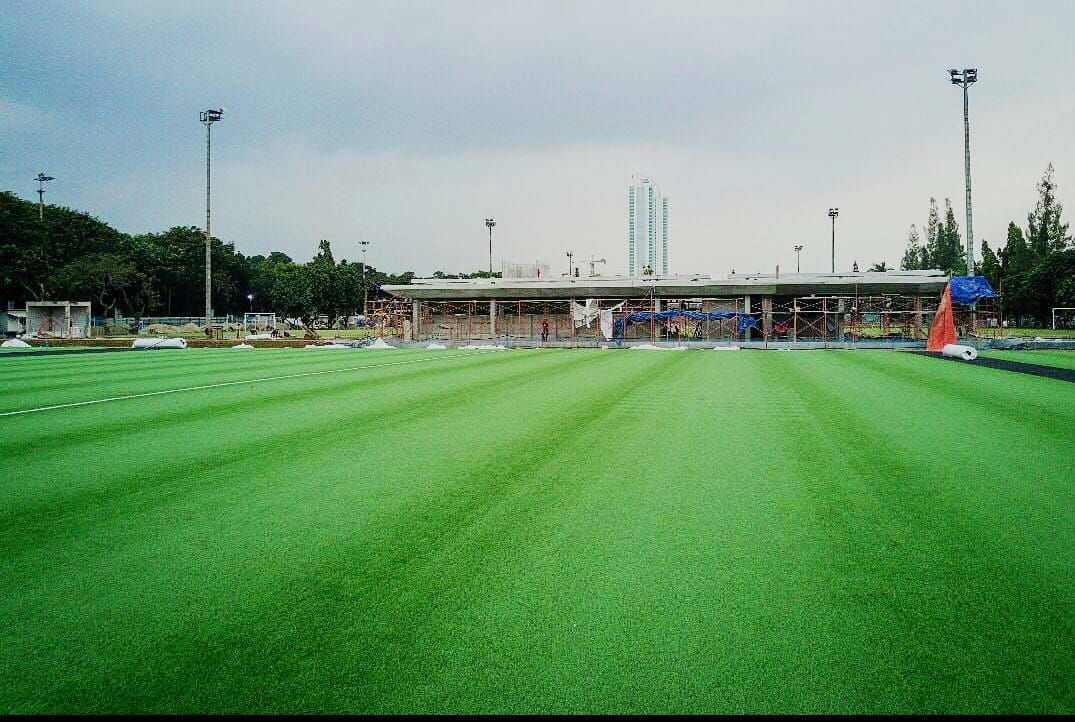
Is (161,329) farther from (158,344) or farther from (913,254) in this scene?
(913,254)

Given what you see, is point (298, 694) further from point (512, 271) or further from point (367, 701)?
point (512, 271)

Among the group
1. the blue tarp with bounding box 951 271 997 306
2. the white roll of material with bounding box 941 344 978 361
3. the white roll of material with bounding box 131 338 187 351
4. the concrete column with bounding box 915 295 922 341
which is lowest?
the white roll of material with bounding box 941 344 978 361

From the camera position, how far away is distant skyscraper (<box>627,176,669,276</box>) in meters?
100

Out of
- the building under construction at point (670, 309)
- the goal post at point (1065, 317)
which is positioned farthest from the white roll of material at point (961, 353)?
the goal post at point (1065, 317)

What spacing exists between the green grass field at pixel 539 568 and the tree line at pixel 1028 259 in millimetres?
64981

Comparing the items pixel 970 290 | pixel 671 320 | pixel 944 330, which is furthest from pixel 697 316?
pixel 944 330

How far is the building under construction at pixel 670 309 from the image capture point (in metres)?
34.7

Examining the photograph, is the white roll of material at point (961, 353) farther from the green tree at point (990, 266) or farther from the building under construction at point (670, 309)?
the green tree at point (990, 266)

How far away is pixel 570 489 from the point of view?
15.0 feet

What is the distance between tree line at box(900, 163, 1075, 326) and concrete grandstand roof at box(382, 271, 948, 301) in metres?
30.9

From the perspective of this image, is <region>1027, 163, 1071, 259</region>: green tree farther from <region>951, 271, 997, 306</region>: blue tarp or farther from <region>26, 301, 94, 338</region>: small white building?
<region>26, 301, 94, 338</region>: small white building

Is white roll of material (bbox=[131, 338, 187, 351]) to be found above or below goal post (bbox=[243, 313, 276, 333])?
below

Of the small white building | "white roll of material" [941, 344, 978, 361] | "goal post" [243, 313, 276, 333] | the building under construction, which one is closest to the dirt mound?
"goal post" [243, 313, 276, 333]

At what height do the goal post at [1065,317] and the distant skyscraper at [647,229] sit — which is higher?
the distant skyscraper at [647,229]
